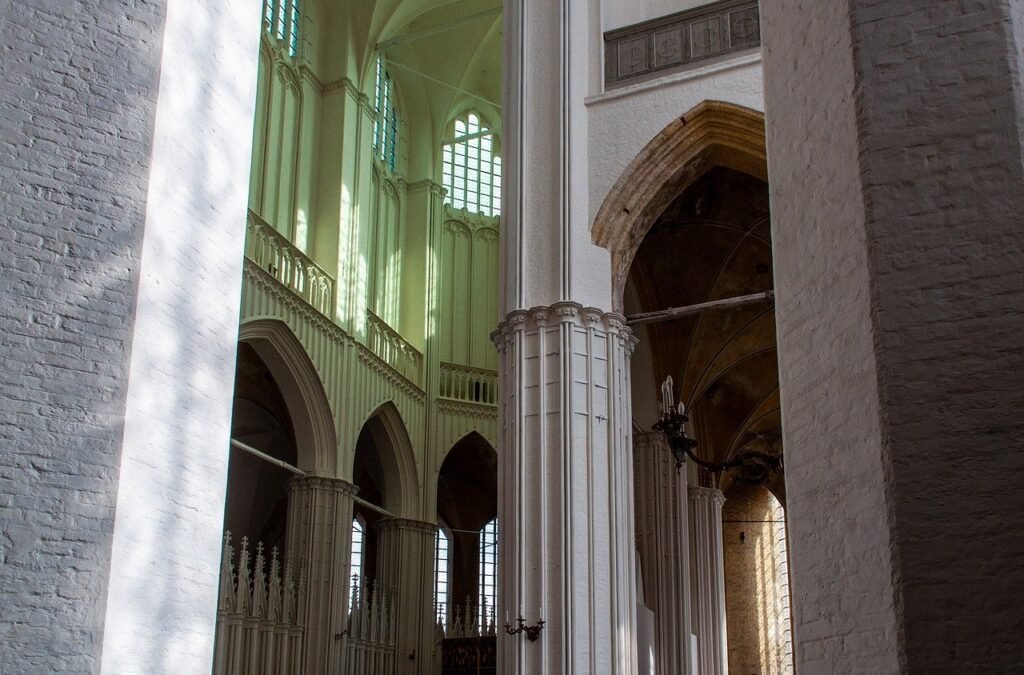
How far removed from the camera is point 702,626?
52.6 ft

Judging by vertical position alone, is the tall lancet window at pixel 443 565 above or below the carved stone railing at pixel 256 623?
above

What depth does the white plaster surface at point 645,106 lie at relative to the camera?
12.7 meters

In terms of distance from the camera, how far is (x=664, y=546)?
49.3 feet

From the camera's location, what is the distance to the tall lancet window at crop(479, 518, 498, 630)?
71.6ft

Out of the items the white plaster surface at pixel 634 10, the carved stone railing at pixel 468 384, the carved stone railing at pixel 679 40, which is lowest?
the carved stone railing at pixel 468 384

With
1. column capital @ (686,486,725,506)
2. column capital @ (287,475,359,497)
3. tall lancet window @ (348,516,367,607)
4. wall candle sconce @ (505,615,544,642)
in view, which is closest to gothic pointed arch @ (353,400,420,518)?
tall lancet window @ (348,516,367,607)

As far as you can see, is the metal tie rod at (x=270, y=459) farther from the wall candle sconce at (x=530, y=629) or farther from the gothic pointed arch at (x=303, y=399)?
the wall candle sconce at (x=530, y=629)

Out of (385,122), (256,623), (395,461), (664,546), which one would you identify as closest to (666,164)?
(664,546)

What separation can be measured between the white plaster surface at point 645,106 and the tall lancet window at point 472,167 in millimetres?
9609

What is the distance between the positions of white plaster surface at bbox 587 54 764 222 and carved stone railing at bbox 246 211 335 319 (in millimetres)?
4762

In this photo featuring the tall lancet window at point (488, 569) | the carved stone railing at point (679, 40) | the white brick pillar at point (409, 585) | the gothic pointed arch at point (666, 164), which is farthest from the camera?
the tall lancet window at point (488, 569)

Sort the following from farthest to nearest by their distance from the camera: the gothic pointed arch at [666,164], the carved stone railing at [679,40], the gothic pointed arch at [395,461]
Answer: the gothic pointed arch at [395,461], the carved stone railing at [679,40], the gothic pointed arch at [666,164]

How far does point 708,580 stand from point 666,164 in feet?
21.4

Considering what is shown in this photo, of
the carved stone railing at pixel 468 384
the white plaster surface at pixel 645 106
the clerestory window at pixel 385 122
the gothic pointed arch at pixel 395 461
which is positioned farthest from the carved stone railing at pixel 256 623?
the clerestory window at pixel 385 122
